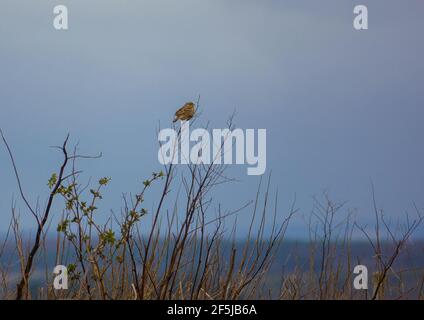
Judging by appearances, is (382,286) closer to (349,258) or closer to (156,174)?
(349,258)

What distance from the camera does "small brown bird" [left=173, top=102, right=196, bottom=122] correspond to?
9.76 feet

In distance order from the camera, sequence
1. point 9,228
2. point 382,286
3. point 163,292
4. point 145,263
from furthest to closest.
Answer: point 382,286, point 9,228, point 163,292, point 145,263

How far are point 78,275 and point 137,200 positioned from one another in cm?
37

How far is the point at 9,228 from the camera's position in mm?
3047

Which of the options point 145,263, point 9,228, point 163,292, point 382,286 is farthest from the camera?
point 382,286

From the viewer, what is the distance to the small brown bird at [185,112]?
297cm

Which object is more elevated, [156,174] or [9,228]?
[156,174]

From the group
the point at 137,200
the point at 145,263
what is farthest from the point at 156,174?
the point at 145,263

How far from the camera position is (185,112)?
2998 mm
